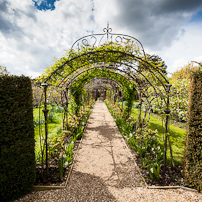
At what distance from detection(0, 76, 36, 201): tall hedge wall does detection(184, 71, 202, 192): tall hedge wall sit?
→ 10.6 feet

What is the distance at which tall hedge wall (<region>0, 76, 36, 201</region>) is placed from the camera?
1.98m

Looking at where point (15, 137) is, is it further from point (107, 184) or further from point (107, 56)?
point (107, 56)

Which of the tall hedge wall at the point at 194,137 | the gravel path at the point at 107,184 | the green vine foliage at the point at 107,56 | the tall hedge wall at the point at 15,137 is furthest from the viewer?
the green vine foliage at the point at 107,56

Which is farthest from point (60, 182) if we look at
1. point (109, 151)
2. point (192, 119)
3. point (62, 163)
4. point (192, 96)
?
point (192, 96)

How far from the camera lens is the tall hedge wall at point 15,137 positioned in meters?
1.98

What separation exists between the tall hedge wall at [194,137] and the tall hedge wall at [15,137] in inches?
127

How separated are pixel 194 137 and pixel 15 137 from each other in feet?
11.4

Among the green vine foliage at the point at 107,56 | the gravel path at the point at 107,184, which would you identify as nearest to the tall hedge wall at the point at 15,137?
the gravel path at the point at 107,184

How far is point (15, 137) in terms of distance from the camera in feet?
6.79

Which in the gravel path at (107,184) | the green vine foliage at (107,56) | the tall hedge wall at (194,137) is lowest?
the gravel path at (107,184)

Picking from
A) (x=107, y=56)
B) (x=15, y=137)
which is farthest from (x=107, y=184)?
(x=107, y=56)

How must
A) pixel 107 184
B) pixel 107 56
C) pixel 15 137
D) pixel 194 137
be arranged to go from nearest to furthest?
pixel 15 137 → pixel 194 137 → pixel 107 184 → pixel 107 56

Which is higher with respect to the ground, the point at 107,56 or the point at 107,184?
the point at 107,56

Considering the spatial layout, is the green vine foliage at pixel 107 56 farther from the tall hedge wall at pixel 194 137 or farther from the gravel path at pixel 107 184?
the gravel path at pixel 107 184
